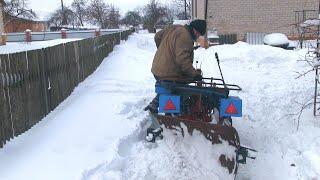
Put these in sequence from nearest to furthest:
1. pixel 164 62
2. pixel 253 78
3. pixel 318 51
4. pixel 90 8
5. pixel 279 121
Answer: pixel 164 62, pixel 318 51, pixel 279 121, pixel 253 78, pixel 90 8

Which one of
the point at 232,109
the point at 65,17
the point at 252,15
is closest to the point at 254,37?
the point at 252,15

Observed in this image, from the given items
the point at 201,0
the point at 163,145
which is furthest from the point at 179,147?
the point at 201,0

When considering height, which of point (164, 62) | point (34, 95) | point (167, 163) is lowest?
point (167, 163)

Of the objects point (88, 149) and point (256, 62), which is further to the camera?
point (256, 62)

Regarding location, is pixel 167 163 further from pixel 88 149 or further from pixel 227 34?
pixel 227 34

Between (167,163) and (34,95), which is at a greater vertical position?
(34,95)

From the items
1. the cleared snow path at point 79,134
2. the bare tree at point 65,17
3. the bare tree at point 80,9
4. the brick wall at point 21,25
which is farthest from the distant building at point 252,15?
the bare tree at point 80,9

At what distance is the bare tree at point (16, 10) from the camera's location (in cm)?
6756

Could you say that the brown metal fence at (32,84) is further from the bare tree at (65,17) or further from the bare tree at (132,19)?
the bare tree at (132,19)

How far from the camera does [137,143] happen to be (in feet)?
24.5

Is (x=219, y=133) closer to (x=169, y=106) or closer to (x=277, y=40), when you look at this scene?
(x=169, y=106)

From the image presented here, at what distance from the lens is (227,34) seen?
27.0 m

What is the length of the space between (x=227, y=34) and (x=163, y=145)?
20.3 meters

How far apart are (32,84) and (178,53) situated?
255 centimetres
